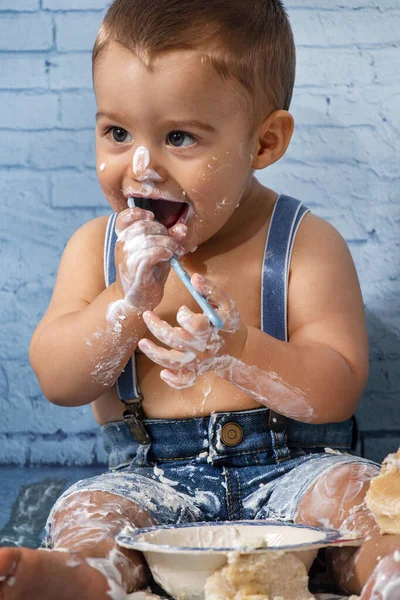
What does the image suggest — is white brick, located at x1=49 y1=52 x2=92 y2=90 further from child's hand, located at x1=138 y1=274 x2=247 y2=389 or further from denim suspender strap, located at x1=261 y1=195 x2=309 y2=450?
child's hand, located at x1=138 y1=274 x2=247 y2=389

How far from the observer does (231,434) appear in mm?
1252

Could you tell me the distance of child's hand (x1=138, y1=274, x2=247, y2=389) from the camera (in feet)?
3.38

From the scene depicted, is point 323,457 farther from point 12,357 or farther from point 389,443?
point 12,357

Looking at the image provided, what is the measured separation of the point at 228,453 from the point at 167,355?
0.85ft

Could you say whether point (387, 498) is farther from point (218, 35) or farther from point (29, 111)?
point (29, 111)

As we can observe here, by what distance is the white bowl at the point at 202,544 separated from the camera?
3.06 feet

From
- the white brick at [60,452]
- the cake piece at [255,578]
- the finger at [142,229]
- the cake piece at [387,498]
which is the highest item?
the finger at [142,229]

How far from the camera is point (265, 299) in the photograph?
130 centimetres


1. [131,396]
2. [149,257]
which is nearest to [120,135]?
[149,257]

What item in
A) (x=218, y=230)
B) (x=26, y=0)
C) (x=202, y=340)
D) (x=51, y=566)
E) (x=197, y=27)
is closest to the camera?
(x=51, y=566)

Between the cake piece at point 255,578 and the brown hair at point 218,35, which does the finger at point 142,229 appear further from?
the cake piece at point 255,578

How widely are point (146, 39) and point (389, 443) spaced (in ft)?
3.03

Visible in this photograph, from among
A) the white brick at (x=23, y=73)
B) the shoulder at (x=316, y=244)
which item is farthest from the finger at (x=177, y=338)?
the white brick at (x=23, y=73)

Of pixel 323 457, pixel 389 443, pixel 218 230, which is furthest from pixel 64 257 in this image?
pixel 389 443
